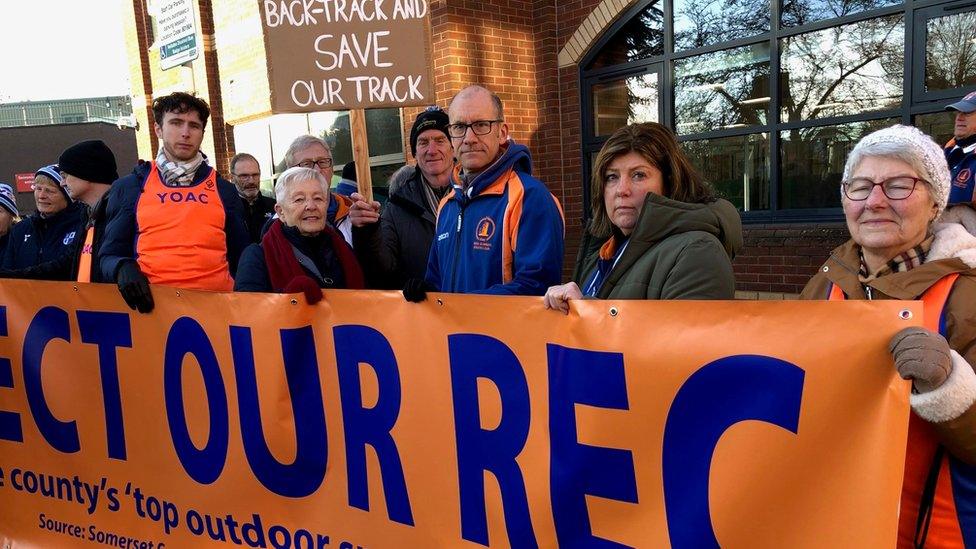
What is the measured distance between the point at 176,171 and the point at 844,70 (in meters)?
4.85

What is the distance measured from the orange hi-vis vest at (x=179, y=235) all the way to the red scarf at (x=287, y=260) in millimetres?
535

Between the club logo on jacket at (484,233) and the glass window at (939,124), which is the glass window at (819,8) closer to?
the glass window at (939,124)

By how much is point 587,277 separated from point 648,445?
716 mm

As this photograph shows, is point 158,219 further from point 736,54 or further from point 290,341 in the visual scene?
point 736,54

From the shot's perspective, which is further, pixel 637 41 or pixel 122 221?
pixel 637 41

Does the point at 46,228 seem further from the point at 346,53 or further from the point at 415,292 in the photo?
the point at 415,292

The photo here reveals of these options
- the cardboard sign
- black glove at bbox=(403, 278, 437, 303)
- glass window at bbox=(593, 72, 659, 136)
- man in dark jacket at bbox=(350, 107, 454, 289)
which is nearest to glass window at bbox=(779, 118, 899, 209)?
glass window at bbox=(593, 72, 659, 136)

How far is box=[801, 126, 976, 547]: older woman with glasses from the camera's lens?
4.28 ft

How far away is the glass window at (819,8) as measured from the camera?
5008 millimetres

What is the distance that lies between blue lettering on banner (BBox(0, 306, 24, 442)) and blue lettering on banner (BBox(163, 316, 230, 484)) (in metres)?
1.00

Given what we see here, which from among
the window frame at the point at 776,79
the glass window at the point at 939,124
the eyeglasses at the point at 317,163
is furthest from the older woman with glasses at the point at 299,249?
the glass window at the point at 939,124

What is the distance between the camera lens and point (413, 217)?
11.3 ft

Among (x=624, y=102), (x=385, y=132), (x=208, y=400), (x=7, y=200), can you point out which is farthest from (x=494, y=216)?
(x=385, y=132)

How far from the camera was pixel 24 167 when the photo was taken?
2402cm
